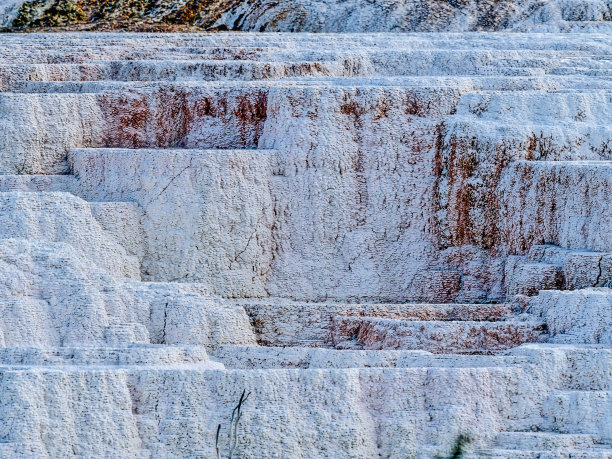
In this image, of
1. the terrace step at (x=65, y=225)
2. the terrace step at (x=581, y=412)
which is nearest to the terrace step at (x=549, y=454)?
the terrace step at (x=581, y=412)

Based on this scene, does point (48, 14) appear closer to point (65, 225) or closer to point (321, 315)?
point (65, 225)

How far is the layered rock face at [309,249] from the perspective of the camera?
1174 cm

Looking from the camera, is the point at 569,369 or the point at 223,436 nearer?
the point at 223,436

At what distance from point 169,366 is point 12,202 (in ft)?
8.75

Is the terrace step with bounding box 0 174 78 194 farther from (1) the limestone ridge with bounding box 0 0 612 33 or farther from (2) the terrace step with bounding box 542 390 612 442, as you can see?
(1) the limestone ridge with bounding box 0 0 612 33

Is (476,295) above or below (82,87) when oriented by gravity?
below

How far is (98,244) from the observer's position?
14.4m

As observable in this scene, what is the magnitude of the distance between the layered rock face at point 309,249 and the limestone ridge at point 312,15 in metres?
4.07

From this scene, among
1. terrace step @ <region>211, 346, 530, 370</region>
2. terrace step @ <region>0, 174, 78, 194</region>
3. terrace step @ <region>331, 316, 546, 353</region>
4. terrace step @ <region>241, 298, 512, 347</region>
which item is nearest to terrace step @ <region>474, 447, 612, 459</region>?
terrace step @ <region>211, 346, 530, 370</region>

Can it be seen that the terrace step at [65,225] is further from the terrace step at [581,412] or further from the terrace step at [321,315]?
the terrace step at [581,412]

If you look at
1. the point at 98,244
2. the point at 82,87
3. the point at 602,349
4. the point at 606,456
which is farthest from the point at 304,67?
the point at 606,456

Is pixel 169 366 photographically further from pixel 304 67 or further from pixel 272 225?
pixel 304 67

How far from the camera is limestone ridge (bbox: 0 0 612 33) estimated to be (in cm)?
2181

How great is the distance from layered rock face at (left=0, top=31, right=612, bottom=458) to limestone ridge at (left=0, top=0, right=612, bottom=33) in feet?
13.3
